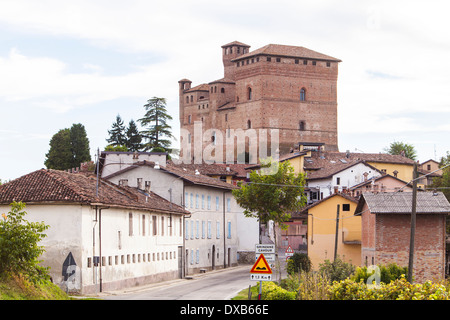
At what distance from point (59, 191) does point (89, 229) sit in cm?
228

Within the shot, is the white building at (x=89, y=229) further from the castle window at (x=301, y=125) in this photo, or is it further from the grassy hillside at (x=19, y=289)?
the castle window at (x=301, y=125)

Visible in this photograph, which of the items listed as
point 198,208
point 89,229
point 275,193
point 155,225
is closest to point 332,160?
point 275,193

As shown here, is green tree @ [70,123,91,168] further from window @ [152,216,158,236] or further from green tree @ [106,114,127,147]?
window @ [152,216,158,236]

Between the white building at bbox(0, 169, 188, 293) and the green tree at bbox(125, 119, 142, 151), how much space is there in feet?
241

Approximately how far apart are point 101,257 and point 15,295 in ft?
49.3

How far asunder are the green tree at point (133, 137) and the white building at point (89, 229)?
7335cm

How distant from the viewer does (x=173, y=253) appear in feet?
166

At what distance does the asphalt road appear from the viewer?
34.2 metres

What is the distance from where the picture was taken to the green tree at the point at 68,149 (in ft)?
341

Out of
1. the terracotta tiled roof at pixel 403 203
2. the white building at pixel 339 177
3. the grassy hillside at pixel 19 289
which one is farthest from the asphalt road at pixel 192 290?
the white building at pixel 339 177

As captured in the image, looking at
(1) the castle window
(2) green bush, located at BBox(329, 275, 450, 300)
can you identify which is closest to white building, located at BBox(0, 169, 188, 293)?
(2) green bush, located at BBox(329, 275, 450, 300)

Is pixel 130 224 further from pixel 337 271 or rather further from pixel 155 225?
pixel 337 271

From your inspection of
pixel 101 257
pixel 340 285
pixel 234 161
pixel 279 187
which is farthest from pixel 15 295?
pixel 234 161

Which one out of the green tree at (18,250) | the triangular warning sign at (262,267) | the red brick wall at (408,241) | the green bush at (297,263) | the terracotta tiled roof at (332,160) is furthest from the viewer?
the terracotta tiled roof at (332,160)
